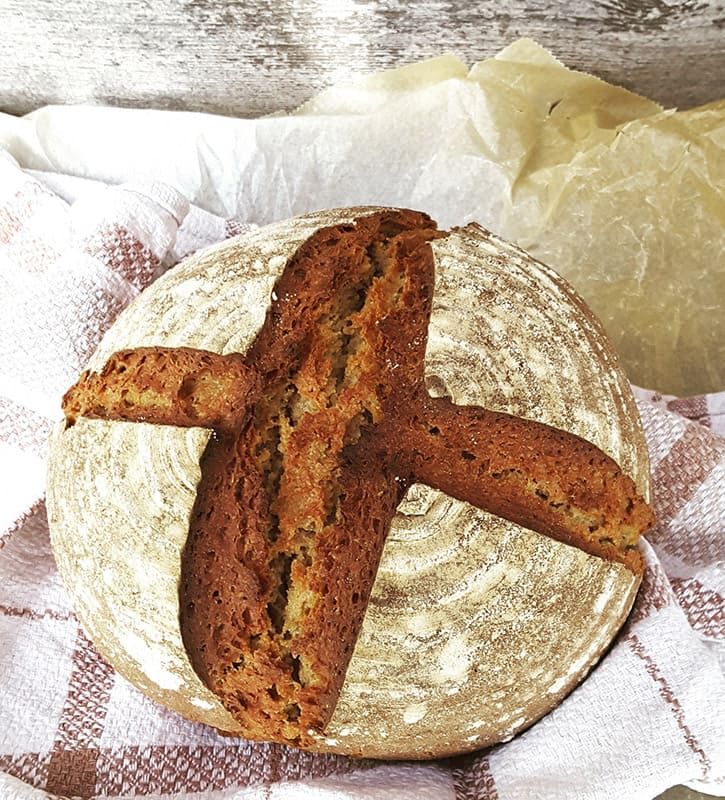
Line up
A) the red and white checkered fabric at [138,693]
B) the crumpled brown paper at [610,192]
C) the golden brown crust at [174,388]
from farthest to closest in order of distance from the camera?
the crumpled brown paper at [610,192], the red and white checkered fabric at [138,693], the golden brown crust at [174,388]

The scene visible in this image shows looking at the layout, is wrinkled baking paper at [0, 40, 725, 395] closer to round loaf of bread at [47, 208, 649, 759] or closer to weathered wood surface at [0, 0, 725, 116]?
weathered wood surface at [0, 0, 725, 116]

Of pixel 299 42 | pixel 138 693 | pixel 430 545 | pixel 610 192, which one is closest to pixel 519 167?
pixel 610 192

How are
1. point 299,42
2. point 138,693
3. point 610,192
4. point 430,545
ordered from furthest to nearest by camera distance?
1. point 299,42
2. point 610,192
3. point 138,693
4. point 430,545

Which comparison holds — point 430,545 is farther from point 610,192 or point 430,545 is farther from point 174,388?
point 610,192

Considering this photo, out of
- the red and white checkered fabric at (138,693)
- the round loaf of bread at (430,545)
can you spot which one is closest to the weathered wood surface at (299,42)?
the red and white checkered fabric at (138,693)

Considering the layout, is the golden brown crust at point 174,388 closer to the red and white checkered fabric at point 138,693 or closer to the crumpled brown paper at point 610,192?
the red and white checkered fabric at point 138,693

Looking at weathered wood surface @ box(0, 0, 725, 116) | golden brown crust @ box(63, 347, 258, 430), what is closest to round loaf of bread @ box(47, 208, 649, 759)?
golden brown crust @ box(63, 347, 258, 430)

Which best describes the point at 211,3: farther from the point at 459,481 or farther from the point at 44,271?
the point at 459,481
